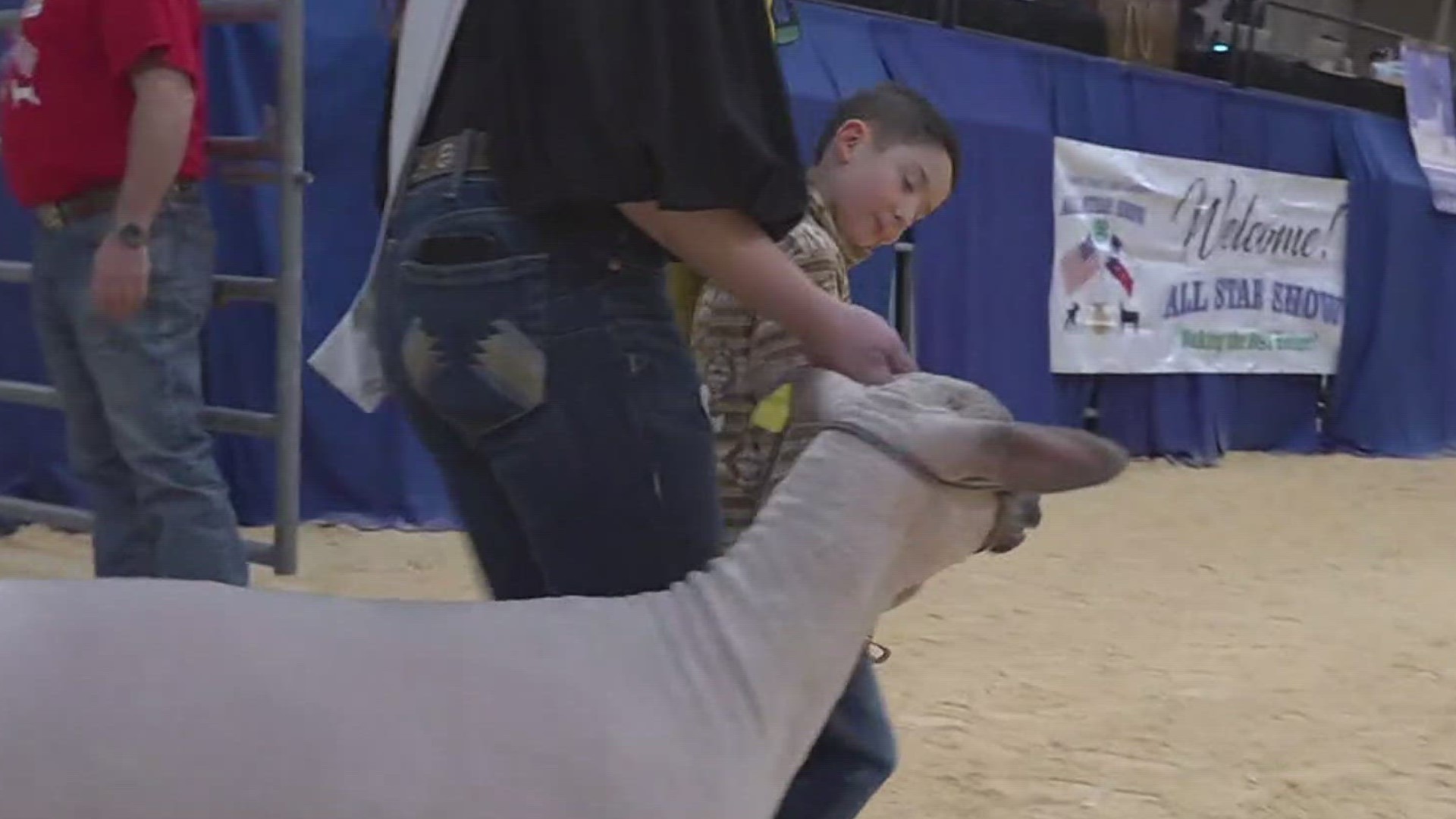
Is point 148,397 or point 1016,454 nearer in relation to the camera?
point 1016,454

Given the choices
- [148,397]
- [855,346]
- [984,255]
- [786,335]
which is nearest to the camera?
[855,346]

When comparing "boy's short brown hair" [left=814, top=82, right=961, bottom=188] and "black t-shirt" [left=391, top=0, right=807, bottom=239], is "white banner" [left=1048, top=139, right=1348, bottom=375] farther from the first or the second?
"black t-shirt" [left=391, top=0, right=807, bottom=239]

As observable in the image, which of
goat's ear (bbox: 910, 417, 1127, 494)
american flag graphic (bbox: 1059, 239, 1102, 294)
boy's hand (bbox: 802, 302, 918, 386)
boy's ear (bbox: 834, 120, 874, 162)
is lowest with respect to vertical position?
american flag graphic (bbox: 1059, 239, 1102, 294)

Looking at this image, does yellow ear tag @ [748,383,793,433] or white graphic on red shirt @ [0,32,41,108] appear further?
white graphic on red shirt @ [0,32,41,108]

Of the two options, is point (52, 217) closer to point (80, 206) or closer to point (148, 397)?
point (80, 206)

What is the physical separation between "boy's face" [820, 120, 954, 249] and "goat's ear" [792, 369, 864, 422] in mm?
436

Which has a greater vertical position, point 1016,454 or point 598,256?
point 598,256

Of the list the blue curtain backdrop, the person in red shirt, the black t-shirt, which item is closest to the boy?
the black t-shirt

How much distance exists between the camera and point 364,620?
0.98 meters

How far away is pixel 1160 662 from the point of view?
3.00 meters

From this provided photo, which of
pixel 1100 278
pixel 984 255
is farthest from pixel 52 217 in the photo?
pixel 1100 278

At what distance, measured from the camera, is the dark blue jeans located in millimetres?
1069

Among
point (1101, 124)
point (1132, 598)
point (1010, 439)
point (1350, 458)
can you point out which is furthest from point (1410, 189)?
→ point (1010, 439)

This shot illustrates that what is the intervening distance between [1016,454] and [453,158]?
1.38 ft
